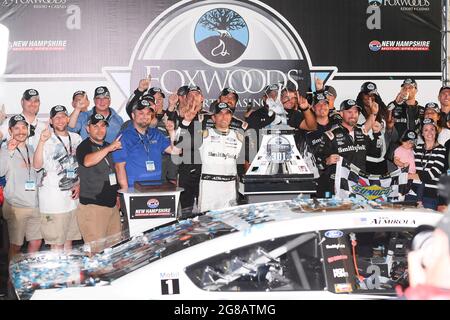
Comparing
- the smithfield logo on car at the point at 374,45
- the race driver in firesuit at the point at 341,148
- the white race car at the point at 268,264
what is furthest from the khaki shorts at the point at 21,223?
the smithfield logo on car at the point at 374,45

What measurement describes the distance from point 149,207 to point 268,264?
2.77 metres

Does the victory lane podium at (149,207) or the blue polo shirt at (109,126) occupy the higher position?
the blue polo shirt at (109,126)

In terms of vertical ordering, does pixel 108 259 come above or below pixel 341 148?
below

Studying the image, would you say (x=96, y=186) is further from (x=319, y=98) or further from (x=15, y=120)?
(x=319, y=98)

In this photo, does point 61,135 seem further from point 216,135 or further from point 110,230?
point 216,135

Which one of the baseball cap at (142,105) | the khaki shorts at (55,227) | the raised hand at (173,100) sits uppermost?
the raised hand at (173,100)

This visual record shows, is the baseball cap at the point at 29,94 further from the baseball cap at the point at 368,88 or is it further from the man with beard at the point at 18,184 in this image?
the baseball cap at the point at 368,88

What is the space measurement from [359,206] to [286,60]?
430 cm

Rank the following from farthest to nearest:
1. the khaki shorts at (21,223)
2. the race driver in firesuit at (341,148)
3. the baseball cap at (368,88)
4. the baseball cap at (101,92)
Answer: the baseball cap at (368,88)
the baseball cap at (101,92)
the race driver in firesuit at (341,148)
the khaki shorts at (21,223)

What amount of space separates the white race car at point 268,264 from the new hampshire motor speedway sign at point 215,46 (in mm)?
4241

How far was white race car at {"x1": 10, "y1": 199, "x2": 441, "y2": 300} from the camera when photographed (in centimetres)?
385

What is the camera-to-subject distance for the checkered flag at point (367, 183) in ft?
24.4

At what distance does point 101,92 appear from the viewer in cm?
813

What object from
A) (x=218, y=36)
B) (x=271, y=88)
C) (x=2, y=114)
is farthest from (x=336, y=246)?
(x=2, y=114)
